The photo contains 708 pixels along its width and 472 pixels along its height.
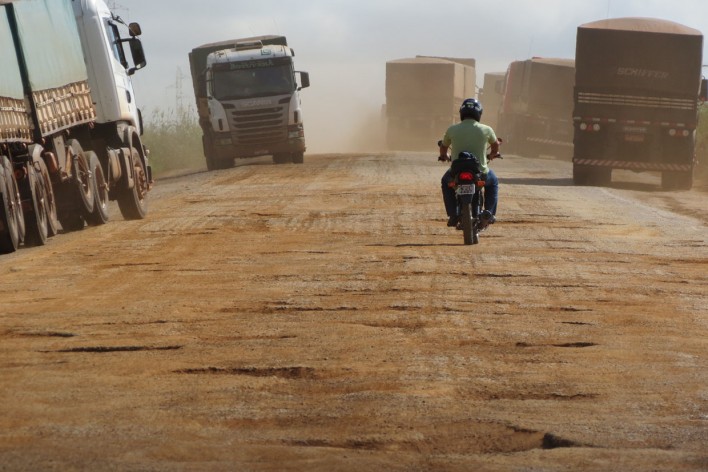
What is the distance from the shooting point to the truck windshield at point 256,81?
106 ft

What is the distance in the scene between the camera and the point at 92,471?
15.2ft

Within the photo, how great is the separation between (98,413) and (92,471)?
3.12 ft

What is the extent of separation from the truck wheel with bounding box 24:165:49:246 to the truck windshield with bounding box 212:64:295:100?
1837cm

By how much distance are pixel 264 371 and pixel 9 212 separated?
7271 millimetres

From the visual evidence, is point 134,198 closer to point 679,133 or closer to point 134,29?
point 134,29

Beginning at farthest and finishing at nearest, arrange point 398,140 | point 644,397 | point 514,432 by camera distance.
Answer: point 398,140, point 644,397, point 514,432

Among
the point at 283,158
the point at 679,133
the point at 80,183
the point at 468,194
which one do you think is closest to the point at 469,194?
the point at 468,194

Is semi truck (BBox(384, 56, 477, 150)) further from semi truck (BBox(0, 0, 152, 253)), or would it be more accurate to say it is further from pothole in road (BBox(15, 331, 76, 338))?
pothole in road (BBox(15, 331, 76, 338))

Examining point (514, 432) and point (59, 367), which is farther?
point (59, 367)

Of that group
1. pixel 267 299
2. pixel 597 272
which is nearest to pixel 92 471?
pixel 267 299

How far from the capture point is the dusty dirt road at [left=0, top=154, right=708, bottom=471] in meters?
5.07

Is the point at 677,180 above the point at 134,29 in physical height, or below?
below

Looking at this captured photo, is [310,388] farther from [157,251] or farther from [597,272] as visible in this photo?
[157,251]

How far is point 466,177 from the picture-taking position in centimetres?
1255
